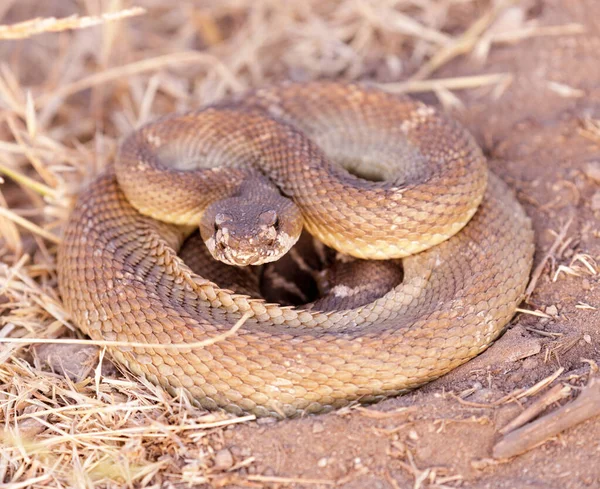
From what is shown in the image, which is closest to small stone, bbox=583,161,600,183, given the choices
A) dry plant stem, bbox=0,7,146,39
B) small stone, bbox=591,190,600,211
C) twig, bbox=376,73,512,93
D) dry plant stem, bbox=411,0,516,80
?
small stone, bbox=591,190,600,211

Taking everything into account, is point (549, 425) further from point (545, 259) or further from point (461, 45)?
point (461, 45)

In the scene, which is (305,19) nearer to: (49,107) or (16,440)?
(49,107)

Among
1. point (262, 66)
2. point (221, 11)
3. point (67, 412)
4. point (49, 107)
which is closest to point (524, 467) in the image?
point (67, 412)

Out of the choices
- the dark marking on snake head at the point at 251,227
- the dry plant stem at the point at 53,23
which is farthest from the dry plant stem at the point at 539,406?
the dry plant stem at the point at 53,23

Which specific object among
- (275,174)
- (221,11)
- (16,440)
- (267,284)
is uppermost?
(221,11)

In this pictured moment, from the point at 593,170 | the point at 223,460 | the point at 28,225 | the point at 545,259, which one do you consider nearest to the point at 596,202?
the point at 593,170

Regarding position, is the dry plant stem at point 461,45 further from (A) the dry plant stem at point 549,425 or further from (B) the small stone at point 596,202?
(A) the dry plant stem at point 549,425
